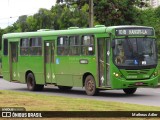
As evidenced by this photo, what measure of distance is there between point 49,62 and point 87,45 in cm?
334

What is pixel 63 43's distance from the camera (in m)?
23.3

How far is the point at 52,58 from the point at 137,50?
16.8 ft

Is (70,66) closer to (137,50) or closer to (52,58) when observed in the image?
(52,58)

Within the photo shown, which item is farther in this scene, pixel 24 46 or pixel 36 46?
pixel 24 46

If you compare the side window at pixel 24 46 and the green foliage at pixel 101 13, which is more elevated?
the green foliage at pixel 101 13

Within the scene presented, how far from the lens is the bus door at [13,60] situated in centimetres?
2698

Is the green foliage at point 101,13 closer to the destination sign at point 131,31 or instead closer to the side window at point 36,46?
the side window at point 36,46

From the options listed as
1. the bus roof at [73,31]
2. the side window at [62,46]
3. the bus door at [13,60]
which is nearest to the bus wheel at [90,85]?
the bus roof at [73,31]

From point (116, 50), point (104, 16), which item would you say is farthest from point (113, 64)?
point (104, 16)

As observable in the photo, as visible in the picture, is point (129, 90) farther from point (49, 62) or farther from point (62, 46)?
point (49, 62)

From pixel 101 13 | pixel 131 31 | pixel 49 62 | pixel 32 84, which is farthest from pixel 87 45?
pixel 101 13

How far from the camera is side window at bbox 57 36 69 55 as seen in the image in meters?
23.1

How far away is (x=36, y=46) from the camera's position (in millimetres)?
25250

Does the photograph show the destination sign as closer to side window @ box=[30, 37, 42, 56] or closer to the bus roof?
the bus roof
